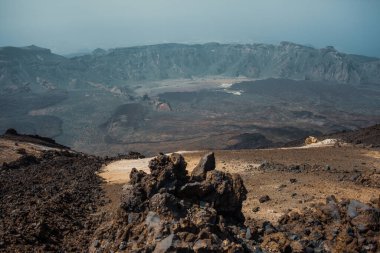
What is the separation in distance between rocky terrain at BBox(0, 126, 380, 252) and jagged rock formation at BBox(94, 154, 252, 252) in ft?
0.10

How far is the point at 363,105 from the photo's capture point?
7156 inches

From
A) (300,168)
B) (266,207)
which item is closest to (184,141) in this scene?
(300,168)

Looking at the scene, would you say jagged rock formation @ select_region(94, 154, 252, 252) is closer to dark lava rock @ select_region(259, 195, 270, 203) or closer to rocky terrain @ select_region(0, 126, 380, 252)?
rocky terrain @ select_region(0, 126, 380, 252)

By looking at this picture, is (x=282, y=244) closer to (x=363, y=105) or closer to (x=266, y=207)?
(x=266, y=207)

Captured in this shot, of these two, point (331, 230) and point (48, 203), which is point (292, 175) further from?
point (48, 203)

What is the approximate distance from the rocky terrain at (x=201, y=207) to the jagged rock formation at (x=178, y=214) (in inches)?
1.2

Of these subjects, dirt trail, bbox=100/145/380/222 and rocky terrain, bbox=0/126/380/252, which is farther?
dirt trail, bbox=100/145/380/222

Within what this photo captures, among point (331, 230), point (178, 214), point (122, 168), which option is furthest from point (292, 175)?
point (178, 214)

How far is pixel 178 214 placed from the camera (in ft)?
42.0

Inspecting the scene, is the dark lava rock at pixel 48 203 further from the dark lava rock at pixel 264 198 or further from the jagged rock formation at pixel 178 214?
the dark lava rock at pixel 264 198

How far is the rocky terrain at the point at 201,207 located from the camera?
12.4m

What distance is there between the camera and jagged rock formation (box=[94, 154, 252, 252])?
1118 centimetres

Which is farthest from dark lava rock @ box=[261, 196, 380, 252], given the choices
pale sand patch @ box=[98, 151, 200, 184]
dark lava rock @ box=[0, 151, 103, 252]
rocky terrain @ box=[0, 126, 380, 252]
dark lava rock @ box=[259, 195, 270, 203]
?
pale sand patch @ box=[98, 151, 200, 184]

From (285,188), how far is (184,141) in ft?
287
